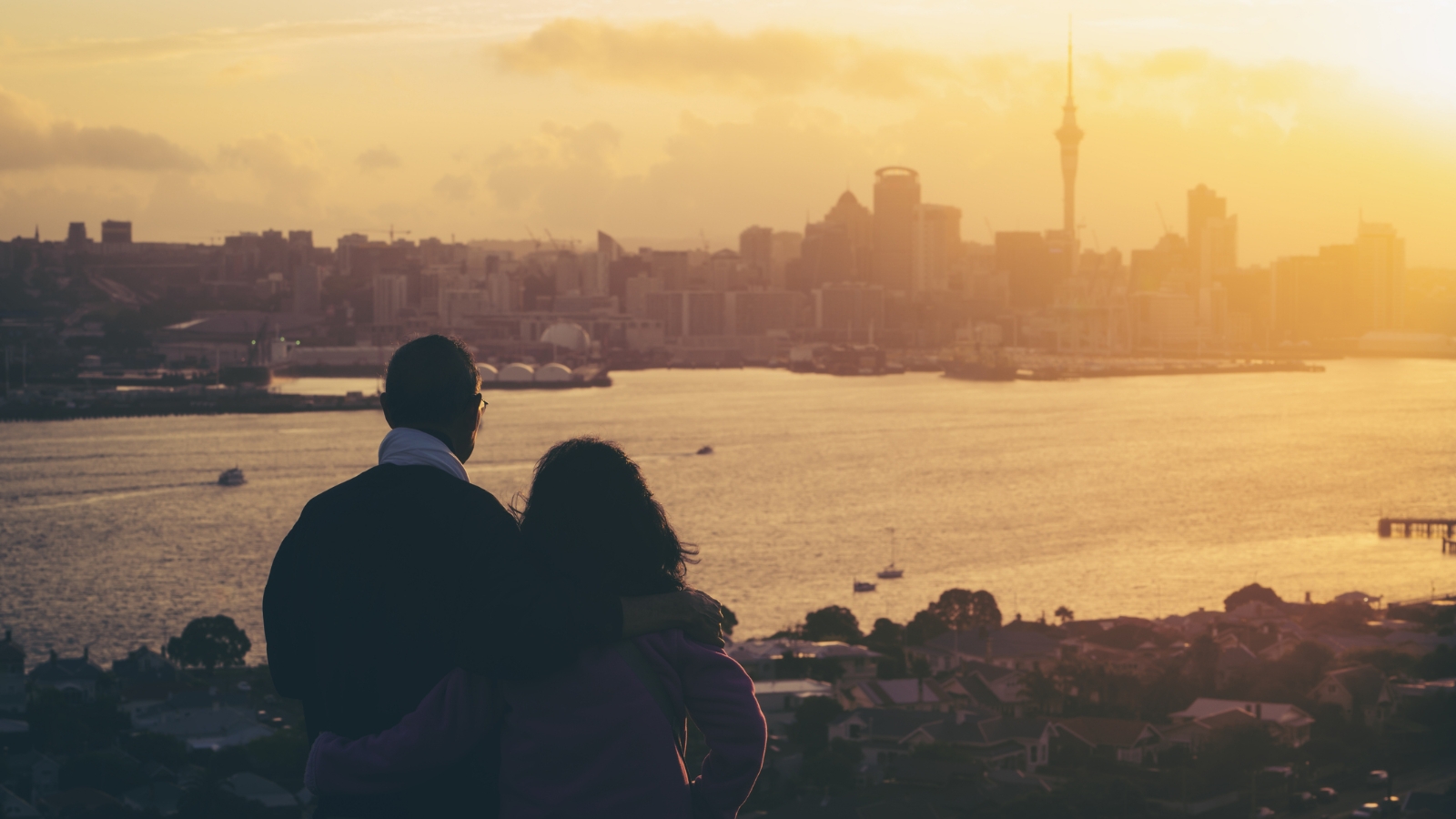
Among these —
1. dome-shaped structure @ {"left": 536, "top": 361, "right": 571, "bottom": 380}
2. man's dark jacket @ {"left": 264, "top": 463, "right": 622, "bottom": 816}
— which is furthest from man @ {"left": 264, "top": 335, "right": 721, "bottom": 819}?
dome-shaped structure @ {"left": 536, "top": 361, "right": 571, "bottom": 380}

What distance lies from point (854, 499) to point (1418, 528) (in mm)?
5316

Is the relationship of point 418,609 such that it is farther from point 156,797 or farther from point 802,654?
point 802,654

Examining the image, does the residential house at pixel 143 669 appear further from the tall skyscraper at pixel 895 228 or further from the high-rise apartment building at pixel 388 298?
the tall skyscraper at pixel 895 228

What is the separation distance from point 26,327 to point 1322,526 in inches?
1282

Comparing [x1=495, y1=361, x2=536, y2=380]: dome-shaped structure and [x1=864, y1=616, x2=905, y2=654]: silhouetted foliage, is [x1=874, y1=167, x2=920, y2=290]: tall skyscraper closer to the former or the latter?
[x1=495, y1=361, x2=536, y2=380]: dome-shaped structure

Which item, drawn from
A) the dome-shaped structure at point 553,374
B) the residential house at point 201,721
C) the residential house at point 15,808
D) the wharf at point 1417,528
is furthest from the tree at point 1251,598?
the dome-shaped structure at point 553,374

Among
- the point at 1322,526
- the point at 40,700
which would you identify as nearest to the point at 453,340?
the point at 40,700

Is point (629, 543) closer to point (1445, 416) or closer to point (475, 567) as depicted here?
point (475, 567)

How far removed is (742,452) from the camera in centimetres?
1664

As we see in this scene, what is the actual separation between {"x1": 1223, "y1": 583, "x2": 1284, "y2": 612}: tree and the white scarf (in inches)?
306

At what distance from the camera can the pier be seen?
39.0 ft

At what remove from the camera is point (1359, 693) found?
5.27 m

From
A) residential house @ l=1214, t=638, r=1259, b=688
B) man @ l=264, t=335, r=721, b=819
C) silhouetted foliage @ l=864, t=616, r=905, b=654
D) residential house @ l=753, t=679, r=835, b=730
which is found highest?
man @ l=264, t=335, r=721, b=819

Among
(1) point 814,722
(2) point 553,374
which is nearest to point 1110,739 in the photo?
(1) point 814,722
